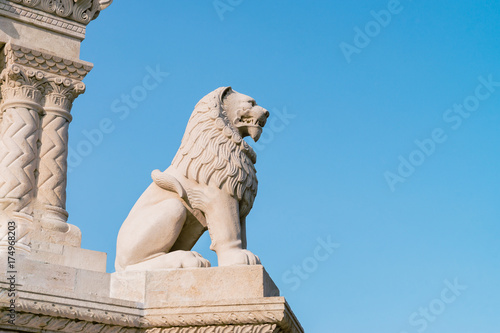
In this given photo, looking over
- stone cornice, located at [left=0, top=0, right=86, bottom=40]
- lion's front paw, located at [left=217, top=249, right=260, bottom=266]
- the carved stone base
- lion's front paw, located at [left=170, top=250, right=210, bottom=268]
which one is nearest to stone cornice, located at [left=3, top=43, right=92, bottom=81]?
stone cornice, located at [left=0, top=0, right=86, bottom=40]

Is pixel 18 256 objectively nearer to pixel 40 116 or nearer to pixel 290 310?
pixel 40 116

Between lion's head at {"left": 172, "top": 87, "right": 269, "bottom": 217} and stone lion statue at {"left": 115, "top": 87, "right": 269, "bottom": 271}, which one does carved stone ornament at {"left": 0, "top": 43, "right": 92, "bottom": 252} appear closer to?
stone lion statue at {"left": 115, "top": 87, "right": 269, "bottom": 271}

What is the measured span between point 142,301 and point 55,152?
7.92ft

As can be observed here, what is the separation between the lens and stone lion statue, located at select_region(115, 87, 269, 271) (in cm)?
939

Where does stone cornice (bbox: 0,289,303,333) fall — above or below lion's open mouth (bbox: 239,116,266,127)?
below

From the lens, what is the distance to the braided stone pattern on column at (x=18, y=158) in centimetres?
960

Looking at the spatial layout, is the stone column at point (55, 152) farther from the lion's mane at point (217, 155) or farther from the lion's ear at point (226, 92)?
the lion's ear at point (226, 92)

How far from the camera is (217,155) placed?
32.0ft

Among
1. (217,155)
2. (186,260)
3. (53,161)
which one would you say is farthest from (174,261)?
(53,161)

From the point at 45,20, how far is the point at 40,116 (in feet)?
4.26

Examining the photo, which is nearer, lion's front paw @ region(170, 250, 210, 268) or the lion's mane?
lion's front paw @ region(170, 250, 210, 268)

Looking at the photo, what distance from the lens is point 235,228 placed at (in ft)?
31.4

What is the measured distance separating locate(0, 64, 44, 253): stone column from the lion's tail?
1.48 meters

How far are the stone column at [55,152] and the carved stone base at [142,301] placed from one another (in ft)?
3.33
